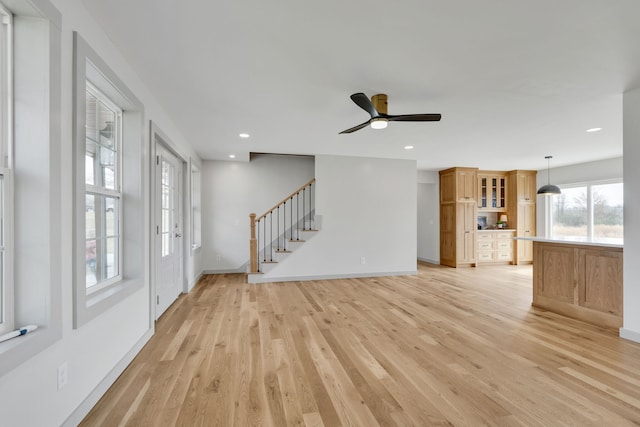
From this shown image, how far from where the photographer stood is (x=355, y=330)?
3082 mm

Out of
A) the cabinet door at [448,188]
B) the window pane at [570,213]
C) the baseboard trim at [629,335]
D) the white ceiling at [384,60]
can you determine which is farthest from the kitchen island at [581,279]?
the window pane at [570,213]

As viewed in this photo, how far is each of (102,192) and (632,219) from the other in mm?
4880

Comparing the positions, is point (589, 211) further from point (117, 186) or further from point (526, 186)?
point (117, 186)

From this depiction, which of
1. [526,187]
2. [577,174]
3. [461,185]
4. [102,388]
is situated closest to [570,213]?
[577,174]

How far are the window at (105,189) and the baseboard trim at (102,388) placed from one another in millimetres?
499

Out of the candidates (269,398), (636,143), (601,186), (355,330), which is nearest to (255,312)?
(355,330)

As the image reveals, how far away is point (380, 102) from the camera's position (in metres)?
2.84

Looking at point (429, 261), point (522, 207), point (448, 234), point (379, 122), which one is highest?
point (379, 122)

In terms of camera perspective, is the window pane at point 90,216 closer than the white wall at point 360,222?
Yes

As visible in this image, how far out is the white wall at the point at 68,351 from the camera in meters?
1.28

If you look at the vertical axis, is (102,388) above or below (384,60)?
below

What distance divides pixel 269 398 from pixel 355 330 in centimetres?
138

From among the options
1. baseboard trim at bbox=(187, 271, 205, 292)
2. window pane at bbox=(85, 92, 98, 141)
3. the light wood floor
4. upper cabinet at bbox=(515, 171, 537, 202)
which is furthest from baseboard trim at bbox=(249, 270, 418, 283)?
upper cabinet at bbox=(515, 171, 537, 202)

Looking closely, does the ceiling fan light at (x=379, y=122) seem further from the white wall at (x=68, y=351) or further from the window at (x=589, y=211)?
the window at (x=589, y=211)
